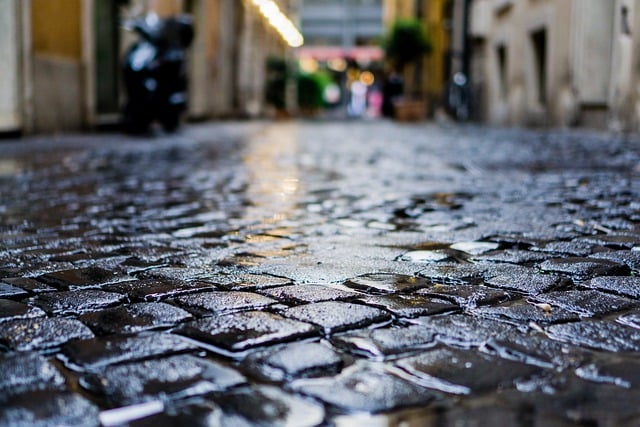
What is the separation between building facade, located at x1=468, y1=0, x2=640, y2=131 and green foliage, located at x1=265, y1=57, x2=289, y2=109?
34.1ft

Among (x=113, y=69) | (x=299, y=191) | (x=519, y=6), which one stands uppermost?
(x=519, y=6)

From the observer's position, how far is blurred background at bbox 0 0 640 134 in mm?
11422

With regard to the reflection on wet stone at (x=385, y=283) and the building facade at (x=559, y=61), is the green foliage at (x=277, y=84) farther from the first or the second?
the reflection on wet stone at (x=385, y=283)

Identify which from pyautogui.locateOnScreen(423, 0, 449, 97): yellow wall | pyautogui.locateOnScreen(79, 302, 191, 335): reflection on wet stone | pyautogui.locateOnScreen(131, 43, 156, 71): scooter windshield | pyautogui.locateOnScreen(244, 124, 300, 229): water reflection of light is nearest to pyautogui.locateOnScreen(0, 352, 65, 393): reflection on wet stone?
pyautogui.locateOnScreen(79, 302, 191, 335): reflection on wet stone

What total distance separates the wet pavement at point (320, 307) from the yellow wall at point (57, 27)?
697 centimetres

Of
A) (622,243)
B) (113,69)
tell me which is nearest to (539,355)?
(622,243)

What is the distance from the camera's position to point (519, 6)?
1877 centimetres

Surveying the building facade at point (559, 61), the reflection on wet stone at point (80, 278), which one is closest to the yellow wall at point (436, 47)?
the building facade at point (559, 61)

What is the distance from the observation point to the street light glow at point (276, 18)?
2547cm

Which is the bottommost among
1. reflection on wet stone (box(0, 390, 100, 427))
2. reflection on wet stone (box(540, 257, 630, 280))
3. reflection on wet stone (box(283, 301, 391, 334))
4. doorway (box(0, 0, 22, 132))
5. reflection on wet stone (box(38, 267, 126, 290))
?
reflection on wet stone (box(38, 267, 126, 290))

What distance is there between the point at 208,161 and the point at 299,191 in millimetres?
2956

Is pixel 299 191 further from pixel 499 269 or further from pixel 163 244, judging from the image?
pixel 499 269

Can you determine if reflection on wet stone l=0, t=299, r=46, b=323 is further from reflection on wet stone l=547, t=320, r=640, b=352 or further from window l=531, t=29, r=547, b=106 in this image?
window l=531, t=29, r=547, b=106

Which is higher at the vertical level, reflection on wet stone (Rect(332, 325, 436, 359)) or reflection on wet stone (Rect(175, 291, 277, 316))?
reflection on wet stone (Rect(332, 325, 436, 359))
